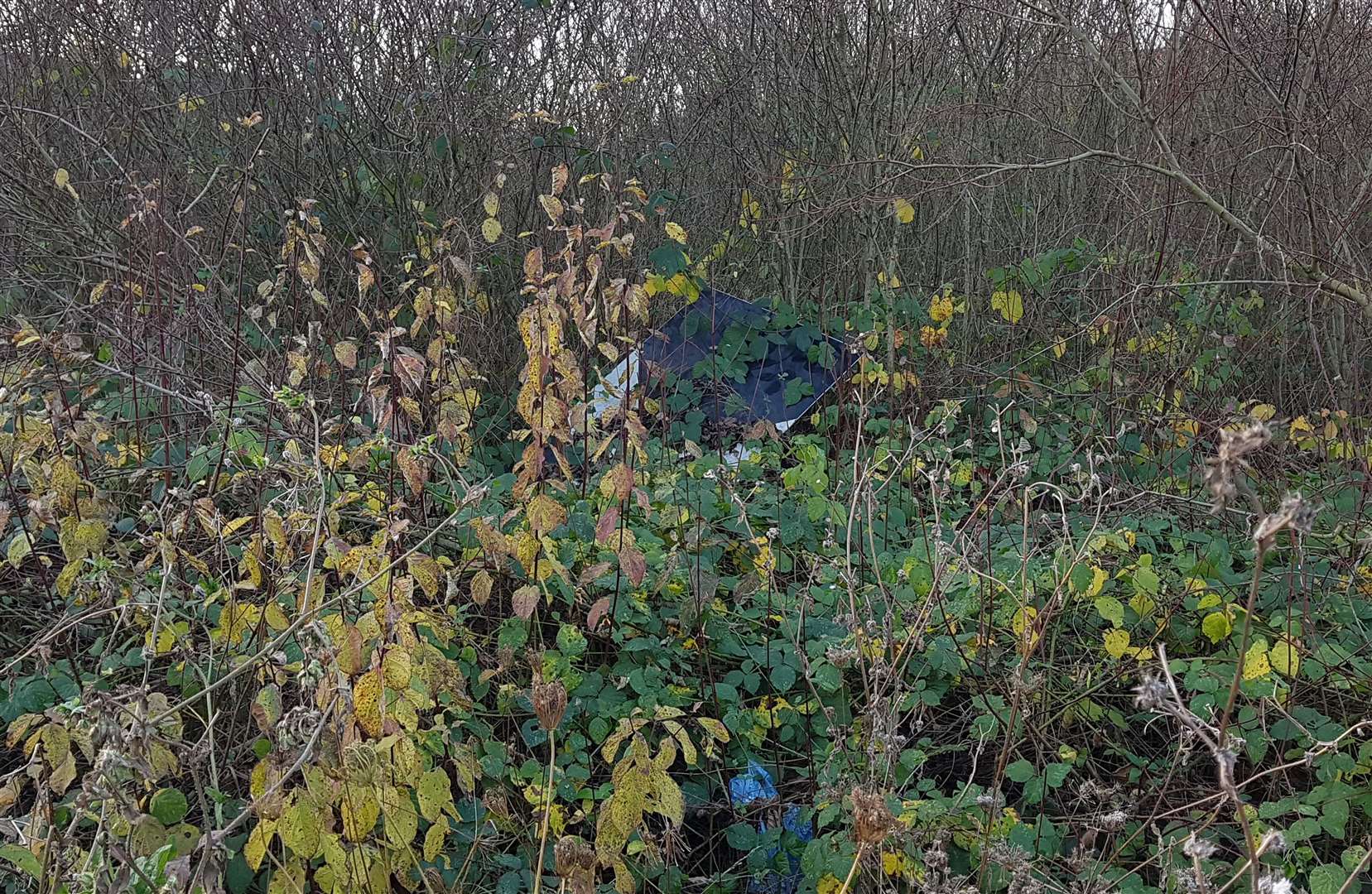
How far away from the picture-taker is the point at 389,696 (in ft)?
6.08

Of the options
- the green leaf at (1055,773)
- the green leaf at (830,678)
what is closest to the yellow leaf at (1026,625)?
the green leaf at (1055,773)

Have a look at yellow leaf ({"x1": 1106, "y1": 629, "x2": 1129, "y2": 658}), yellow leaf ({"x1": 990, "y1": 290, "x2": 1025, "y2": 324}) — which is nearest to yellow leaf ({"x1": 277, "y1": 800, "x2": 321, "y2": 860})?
yellow leaf ({"x1": 1106, "y1": 629, "x2": 1129, "y2": 658})

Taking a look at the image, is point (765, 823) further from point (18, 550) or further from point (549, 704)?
point (18, 550)

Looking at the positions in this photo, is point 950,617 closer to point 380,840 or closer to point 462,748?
point 462,748

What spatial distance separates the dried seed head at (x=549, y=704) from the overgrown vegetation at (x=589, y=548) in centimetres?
1

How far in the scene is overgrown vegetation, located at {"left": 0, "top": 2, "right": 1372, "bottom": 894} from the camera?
1861 mm

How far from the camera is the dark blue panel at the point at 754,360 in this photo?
15.1ft

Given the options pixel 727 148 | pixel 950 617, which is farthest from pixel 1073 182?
pixel 950 617

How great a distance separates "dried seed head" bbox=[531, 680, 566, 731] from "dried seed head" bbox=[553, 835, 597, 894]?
173 millimetres

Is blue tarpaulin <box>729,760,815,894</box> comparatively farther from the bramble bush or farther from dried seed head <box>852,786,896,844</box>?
dried seed head <box>852,786,896,844</box>

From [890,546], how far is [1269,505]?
46.6 inches

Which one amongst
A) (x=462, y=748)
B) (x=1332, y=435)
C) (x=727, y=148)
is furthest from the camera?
(x=727, y=148)

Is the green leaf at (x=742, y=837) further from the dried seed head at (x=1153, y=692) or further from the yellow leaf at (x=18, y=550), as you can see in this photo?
the yellow leaf at (x=18, y=550)

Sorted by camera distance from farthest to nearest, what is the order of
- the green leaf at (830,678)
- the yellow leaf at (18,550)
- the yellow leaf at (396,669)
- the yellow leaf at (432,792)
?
the green leaf at (830,678) < the yellow leaf at (18,550) < the yellow leaf at (432,792) < the yellow leaf at (396,669)
